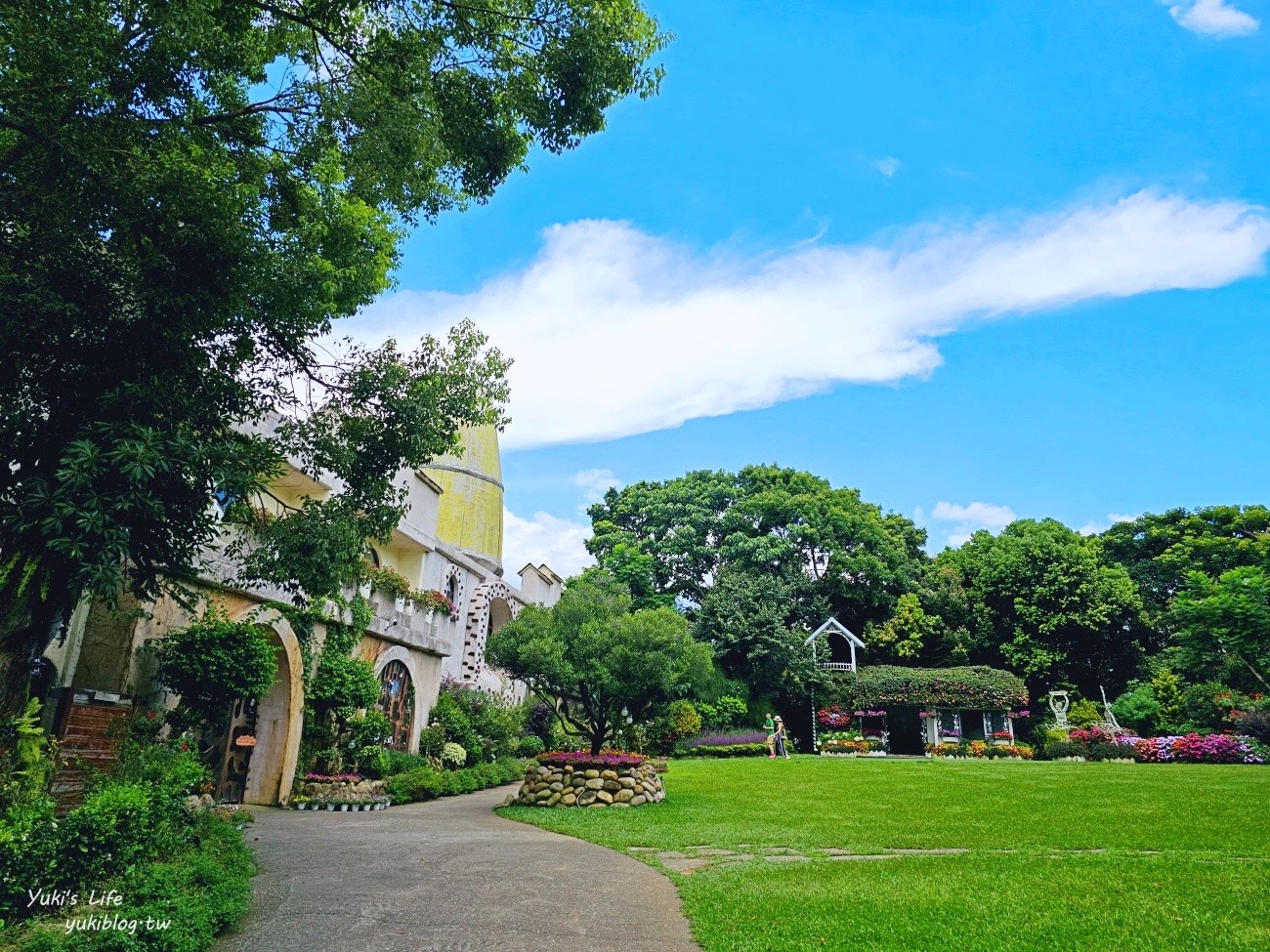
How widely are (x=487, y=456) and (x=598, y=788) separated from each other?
1441 cm

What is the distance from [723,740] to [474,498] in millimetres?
13083

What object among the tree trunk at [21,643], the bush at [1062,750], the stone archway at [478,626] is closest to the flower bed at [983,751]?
the bush at [1062,750]

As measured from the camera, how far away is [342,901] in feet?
20.8

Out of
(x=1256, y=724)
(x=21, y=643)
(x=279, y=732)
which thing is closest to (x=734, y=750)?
(x=1256, y=724)

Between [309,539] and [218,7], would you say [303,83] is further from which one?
[309,539]

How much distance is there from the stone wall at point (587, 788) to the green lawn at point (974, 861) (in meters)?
0.72

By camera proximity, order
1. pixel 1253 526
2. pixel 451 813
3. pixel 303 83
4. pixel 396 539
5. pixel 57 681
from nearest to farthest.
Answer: pixel 303 83
pixel 57 681
pixel 451 813
pixel 396 539
pixel 1253 526

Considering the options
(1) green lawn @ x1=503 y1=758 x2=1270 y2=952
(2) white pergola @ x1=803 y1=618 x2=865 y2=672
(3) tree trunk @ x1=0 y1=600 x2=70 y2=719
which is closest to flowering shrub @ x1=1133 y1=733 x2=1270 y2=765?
(1) green lawn @ x1=503 y1=758 x2=1270 y2=952

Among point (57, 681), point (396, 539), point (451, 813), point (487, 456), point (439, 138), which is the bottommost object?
point (451, 813)

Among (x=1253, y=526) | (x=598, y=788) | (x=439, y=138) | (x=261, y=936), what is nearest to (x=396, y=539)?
(x=598, y=788)

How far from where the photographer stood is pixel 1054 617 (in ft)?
113

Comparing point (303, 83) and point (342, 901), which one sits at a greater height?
point (303, 83)

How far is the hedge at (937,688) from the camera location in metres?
31.8

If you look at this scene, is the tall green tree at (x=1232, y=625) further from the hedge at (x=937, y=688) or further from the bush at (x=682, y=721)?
the bush at (x=682, y=721)
